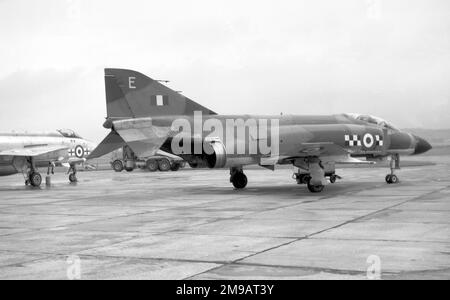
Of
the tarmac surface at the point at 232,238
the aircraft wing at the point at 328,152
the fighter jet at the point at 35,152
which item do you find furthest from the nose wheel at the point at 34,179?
the aircraft wing at the point at 328,152

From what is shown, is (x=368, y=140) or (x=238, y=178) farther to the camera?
(x=238, y=178)

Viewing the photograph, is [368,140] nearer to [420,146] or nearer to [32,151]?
[420,146]

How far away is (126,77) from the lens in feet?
61.8

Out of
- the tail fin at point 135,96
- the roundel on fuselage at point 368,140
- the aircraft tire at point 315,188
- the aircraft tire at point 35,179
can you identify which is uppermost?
the tail fin at point 135,96

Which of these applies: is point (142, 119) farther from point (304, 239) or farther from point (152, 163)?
point (152, 163)

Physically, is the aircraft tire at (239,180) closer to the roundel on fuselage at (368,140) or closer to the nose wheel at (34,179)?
the roundel on fuselage at (368,140)

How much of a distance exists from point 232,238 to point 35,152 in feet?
63.3

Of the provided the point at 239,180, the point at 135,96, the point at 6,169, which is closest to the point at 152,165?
the point at 6,169

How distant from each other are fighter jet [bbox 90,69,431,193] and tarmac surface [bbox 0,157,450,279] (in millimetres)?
1788

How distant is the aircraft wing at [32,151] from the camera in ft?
85.6

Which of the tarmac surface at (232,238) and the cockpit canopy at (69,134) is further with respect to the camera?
the cockpit canopy at (69,134)

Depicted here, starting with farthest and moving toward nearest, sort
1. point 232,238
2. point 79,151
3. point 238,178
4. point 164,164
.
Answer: point 164,164, point 79,151, point 238,178, point 232,238

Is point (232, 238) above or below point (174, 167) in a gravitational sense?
above

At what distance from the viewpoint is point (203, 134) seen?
1895 cm
